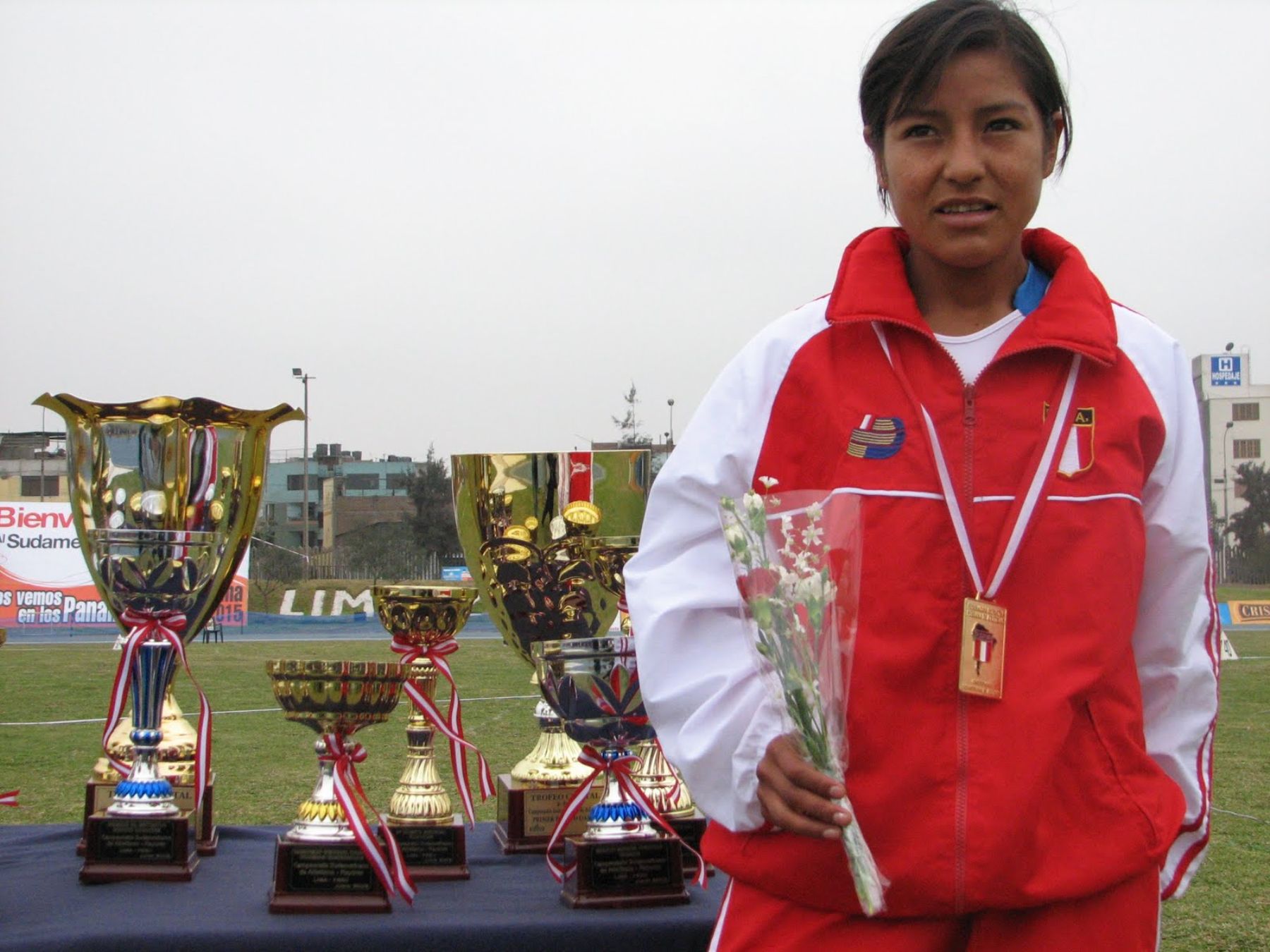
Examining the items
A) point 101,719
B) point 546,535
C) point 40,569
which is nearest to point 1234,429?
point 40,569

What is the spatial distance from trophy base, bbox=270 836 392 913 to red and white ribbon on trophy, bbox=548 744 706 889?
0.97 ft

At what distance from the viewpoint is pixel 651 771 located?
2.38m

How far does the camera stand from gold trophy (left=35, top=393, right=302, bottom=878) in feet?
7.42

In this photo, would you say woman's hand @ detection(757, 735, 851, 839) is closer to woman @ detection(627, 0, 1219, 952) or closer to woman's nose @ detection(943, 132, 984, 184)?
woman @ detection(627, 0, 1219, 952)

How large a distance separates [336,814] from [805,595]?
110cm

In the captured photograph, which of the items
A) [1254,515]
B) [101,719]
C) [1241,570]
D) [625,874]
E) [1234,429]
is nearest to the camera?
[625,874]

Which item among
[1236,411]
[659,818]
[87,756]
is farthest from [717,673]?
[1236,411]

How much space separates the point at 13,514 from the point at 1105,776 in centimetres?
1873

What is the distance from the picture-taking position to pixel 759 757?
1.20m

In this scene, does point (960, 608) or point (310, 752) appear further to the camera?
point (310, 752)

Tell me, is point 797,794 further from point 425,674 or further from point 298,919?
point 425,674

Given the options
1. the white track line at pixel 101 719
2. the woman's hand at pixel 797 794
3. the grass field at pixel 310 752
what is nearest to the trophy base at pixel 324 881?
the woman's hand at pixel 797 794

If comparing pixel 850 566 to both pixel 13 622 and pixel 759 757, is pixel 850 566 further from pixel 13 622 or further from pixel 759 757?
pixel 13 622

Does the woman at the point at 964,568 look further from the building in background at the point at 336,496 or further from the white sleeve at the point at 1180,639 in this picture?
the building in background at the point at 336,496
